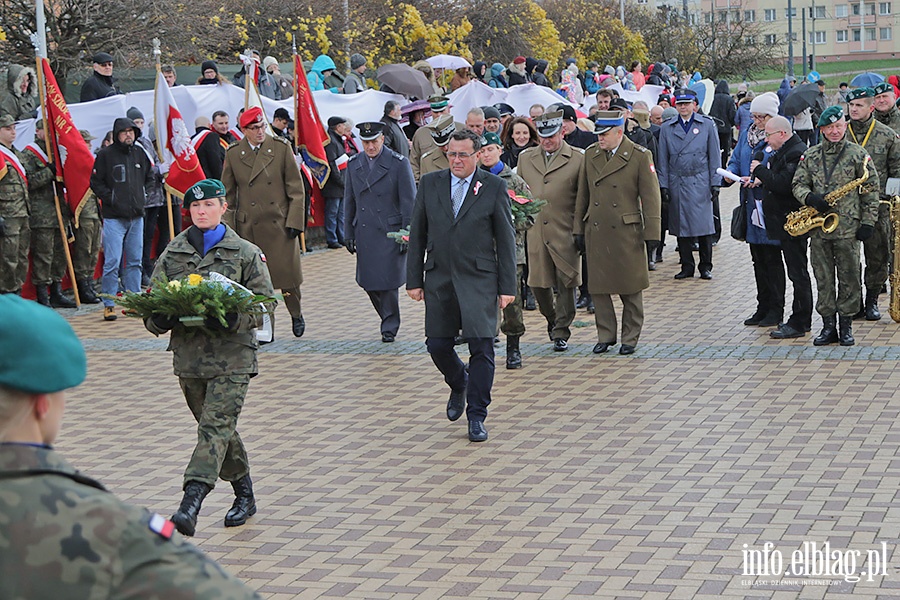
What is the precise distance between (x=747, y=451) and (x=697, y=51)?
158 ft

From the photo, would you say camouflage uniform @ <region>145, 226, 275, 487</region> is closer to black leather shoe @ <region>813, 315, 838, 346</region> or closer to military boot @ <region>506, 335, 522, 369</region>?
military boot @ <region>506, 335, 522, 369</region>

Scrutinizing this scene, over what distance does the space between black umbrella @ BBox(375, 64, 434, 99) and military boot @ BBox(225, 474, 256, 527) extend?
16.5 metres

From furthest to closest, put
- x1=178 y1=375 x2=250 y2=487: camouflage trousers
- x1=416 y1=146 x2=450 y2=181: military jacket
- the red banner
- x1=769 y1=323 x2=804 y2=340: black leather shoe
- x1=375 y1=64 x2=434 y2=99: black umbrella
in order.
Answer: x1=375 y1=64 x2=434 y2=99: black umbrella → the red banner → x1=416 y1=146 x2=450 y2=181: military jacket → x1=769 y1=323 x2=804 y2=340: black leather shoe → x1=178 y1=375 x2=250 y2=487: camouflage trousers

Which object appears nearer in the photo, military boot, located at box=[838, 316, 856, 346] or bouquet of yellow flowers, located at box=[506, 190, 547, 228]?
bouquet of yellow flowers, located at box=[506, 190, 547, 228]

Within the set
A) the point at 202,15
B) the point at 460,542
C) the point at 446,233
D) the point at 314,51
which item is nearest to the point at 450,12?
the point at 314,51

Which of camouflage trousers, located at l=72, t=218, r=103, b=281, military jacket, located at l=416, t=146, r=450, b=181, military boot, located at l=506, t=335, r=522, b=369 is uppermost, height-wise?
military jacket, located at l=416, t=146, r=450, b=181

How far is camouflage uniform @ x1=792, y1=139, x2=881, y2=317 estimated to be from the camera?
36.8 feet

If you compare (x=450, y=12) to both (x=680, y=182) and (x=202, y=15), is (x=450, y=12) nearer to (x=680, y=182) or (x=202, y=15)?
(x=202, y=15)

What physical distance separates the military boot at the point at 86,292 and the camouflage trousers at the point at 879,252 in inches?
318

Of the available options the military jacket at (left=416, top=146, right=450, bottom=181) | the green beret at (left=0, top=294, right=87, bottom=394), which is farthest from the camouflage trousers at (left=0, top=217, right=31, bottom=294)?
the green beret at (left=0, top=294, right=87, bottom=394)

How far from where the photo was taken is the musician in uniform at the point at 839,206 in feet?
36.8

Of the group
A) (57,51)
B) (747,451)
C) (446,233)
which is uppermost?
(57,51)

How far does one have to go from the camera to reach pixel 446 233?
880 cm

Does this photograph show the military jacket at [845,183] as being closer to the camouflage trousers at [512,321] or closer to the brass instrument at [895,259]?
the brass instrument at [895,259]
